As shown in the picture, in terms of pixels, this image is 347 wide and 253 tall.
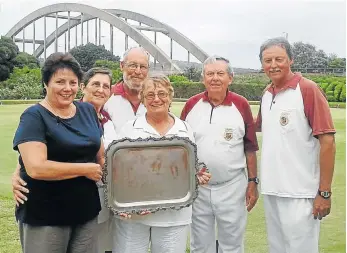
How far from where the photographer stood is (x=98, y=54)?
1710 inches

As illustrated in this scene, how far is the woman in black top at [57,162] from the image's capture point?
92.6 inches

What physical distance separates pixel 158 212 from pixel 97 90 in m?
0.87

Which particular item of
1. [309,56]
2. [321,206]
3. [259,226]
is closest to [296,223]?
[321,206]

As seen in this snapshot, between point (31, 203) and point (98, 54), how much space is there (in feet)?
138

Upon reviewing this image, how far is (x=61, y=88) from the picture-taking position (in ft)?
8.07

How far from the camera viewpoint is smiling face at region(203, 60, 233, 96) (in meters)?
3.09

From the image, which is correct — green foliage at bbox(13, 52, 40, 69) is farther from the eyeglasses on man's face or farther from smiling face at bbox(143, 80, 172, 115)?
smiling face at bbox(143, 80, 172, 115)

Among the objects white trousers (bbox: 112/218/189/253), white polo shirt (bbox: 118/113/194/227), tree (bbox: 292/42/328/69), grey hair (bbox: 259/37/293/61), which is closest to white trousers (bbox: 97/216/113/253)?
white trousers (bbox: 112/218/189/253)

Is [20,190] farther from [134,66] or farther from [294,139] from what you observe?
[294,139]

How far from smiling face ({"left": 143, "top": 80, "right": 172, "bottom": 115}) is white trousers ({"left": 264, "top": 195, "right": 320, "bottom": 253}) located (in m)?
0.91

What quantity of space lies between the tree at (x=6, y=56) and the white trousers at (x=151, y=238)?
1297 inches

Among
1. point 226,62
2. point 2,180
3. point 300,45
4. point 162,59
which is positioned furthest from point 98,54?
point 226,62

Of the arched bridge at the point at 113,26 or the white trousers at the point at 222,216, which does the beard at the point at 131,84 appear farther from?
the arched bridge at the point at 113,26

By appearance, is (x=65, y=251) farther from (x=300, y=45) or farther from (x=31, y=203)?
(x=300, y=45)
